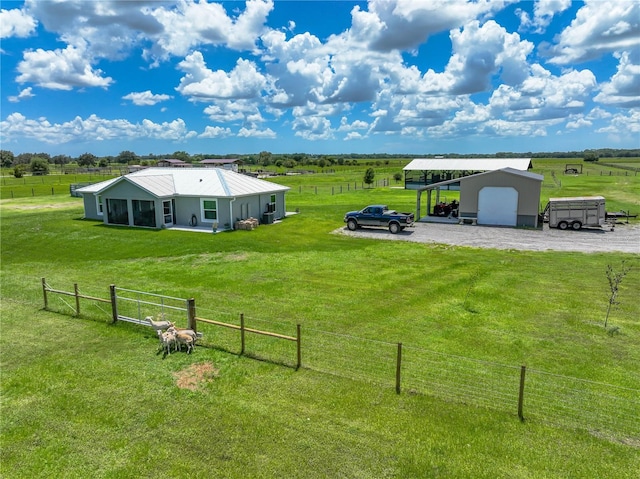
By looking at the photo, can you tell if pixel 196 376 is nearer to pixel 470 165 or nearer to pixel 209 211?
pixel 209 211

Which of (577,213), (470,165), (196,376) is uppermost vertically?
(470,165)

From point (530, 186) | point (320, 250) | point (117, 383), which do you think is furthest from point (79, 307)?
point (530, 186)

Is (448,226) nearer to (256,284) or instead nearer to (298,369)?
(256,284)

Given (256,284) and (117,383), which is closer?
(117,383)

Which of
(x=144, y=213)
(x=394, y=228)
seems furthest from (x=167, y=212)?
(x=394, y=228)

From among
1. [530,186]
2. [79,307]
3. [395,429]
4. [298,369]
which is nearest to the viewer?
[395,429]

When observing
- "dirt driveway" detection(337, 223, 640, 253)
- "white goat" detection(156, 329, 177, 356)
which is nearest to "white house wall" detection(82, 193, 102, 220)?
"dirt driveway" detection(337, 223, 640, 253)

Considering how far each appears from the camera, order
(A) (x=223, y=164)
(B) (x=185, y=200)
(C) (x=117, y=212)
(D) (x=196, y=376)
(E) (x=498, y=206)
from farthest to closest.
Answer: (A) (x=223, y=164)
(C) (x=117, y=212)
(B) (x=185, y=200)
(E) (x=498, y=206)
(D) (x=196, y=376)
